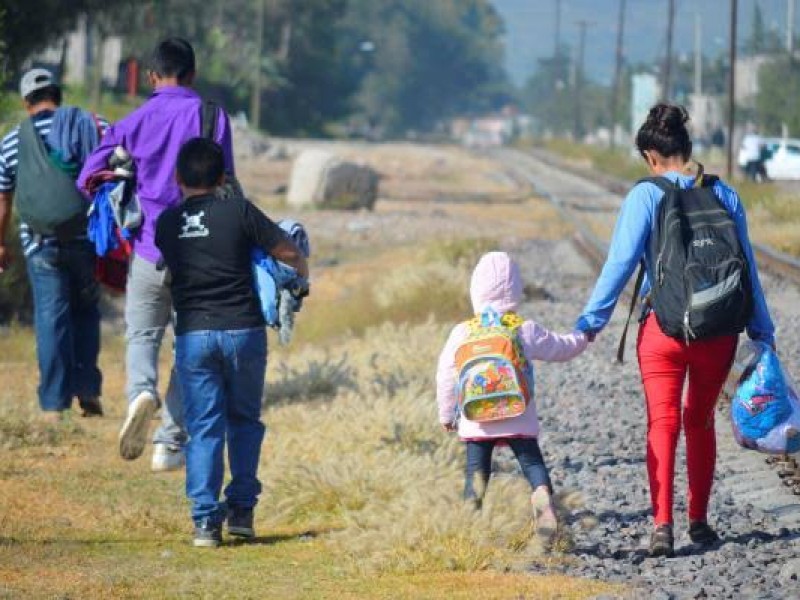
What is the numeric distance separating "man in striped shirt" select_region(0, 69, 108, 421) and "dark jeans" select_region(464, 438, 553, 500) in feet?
12.7

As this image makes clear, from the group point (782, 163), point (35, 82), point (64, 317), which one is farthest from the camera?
point (782, 163)

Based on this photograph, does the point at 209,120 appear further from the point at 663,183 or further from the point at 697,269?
the point at 697,269

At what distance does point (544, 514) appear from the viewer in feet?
24.5

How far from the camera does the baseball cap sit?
11.0m

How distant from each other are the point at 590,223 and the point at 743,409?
25.3m

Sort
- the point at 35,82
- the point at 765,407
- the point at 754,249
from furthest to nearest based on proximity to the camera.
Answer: the point at 754,249 → the point at 35,82 → the point at 765,407

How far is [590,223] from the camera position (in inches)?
1291

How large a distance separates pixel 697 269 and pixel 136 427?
10.1 ft

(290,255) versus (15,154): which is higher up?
(15,154)

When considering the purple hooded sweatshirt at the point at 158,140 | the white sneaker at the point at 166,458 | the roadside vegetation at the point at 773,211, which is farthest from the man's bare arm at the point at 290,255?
the roadside vegetation at the point at 773,211

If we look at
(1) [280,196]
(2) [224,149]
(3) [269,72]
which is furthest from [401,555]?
(3) [269,72]

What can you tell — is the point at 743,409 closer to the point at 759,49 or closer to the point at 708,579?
the point at 708,579

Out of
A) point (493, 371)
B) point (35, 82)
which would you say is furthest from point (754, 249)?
point (493, 371)

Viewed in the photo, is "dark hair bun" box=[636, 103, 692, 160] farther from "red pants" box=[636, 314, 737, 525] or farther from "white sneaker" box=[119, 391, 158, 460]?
"white sneaker" box=[119, 391, 158, 460]
